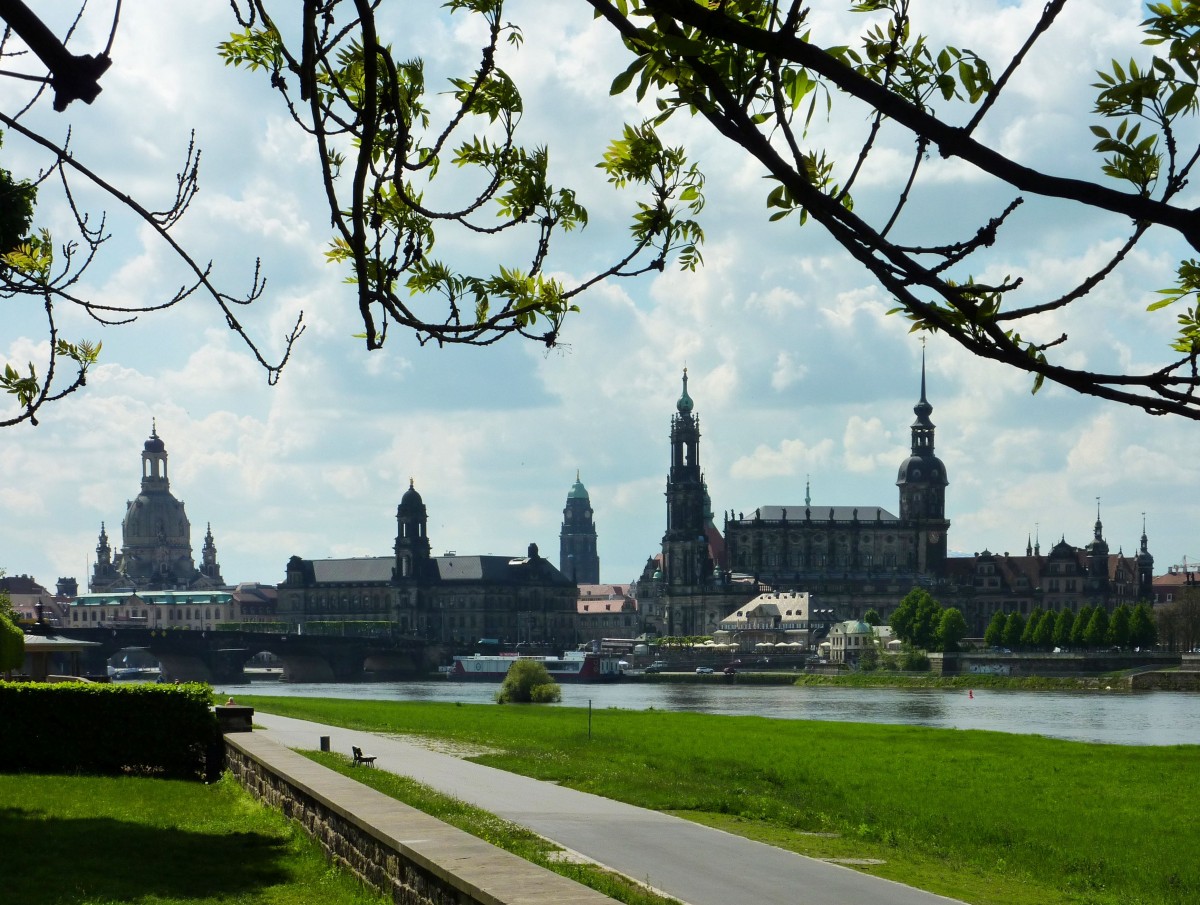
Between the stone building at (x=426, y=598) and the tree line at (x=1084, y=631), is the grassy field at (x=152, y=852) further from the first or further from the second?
the stone building at (x=426, y=598)

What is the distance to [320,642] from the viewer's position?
138875 mm

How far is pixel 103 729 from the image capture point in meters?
19.8

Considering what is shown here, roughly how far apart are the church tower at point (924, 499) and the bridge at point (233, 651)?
63050 millimetres

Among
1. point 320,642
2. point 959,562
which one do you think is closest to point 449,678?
point 320,642

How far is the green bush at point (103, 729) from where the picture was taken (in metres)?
19.5

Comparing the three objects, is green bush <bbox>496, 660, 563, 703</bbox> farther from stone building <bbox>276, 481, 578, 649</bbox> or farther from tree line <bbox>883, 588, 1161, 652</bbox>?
stone building <bbox>276, 481, 578, 649</bbox>

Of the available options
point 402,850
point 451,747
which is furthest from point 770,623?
point 402,850

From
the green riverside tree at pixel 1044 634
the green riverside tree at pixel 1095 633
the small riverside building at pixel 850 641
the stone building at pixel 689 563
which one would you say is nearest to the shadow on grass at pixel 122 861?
the green riverside tree at pixel 1095 633

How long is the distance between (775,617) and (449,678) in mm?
37235

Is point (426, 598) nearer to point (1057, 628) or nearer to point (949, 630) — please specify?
point (949, 630)

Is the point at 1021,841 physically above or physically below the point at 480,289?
below

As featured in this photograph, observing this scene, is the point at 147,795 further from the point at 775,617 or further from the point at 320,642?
the point at 775,617

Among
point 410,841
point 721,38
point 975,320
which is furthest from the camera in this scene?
point 410,841

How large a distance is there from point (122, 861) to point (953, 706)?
71.7 meters
